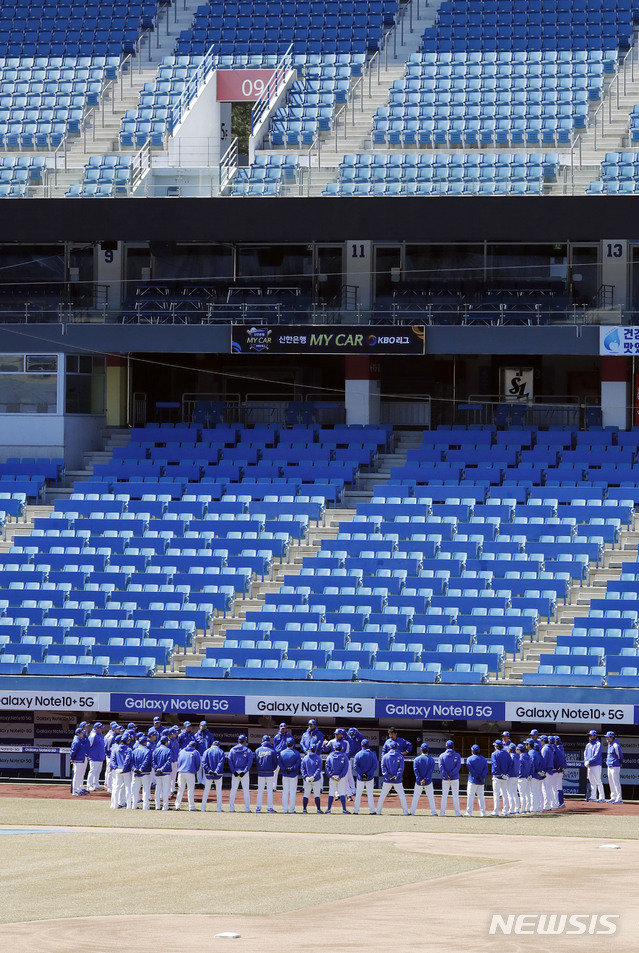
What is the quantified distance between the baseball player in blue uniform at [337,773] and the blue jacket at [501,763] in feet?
8.73

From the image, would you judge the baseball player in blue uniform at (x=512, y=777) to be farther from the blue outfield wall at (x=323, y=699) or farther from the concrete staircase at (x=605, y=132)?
the concrete staircase at (x=605, y=132)

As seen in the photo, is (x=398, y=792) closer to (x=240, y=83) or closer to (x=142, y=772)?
(x=142, y=772)

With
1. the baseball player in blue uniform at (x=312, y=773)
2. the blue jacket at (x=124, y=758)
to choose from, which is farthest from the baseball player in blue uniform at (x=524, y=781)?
the blue jacket at (x=124, y=758)

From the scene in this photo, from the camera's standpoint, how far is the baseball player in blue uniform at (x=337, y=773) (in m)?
27.3

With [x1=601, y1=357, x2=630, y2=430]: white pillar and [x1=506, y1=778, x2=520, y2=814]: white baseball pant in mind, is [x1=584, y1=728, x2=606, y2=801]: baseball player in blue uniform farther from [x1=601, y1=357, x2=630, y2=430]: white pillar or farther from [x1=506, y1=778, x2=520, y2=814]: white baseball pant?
[x1=601, y1=357, x2=630, y2=430]: white pillar

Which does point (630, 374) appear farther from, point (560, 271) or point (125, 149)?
point (125, 149)

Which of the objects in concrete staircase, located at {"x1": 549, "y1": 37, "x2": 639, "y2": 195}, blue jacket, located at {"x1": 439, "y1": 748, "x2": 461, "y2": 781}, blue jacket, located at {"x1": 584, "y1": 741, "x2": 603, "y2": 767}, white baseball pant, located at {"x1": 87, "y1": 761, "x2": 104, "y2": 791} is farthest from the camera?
concrete staircase, located at {"x1": 549, "y1": 37, "x2": 639, "y2": 195}

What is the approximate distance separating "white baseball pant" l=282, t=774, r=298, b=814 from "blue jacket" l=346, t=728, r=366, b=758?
1426 millimetres

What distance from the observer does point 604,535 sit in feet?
113

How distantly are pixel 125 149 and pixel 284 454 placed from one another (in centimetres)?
1135

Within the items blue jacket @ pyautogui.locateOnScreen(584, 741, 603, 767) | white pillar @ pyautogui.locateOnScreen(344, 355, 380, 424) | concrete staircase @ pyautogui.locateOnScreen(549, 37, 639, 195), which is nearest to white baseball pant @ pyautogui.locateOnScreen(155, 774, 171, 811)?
blue jacket @ pyautogui.locateOnScreen(584, 741, 603, 767)

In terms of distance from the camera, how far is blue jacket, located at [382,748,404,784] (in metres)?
27.0

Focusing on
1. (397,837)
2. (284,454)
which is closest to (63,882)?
(397,837)

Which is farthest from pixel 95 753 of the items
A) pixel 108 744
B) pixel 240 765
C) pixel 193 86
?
pixel 193 86
